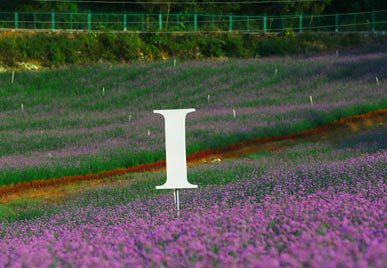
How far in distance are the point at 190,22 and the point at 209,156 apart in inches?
1297

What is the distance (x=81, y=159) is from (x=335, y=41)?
105 feet

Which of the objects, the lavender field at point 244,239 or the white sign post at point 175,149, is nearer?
the lavender field at point 244,239

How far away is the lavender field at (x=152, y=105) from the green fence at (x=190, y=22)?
26.0ft

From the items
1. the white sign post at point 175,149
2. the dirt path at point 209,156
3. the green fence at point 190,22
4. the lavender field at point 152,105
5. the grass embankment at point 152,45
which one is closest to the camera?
the white sign post at point 175,149

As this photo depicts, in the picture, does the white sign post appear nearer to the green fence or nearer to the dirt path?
the dirt path

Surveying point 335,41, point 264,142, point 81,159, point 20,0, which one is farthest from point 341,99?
point 20,0

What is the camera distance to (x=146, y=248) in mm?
5188

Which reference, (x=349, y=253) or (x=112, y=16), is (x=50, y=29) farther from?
(x=349, y=253)

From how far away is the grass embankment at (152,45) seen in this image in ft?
148

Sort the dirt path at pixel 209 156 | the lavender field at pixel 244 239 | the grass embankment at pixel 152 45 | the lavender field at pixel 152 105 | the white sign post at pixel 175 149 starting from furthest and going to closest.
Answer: the grass embankment at pixel 152 45 → the lavender field at pixel 152 105 → the dirt path at pixel 209 156 → the white sign post at pixel 175 149 → the lavender field at pixel 244 239

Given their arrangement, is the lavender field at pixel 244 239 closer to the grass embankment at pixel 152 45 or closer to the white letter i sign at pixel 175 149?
the white letter i sign at pixel 175 149

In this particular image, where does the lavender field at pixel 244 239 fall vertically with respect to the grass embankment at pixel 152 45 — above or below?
below

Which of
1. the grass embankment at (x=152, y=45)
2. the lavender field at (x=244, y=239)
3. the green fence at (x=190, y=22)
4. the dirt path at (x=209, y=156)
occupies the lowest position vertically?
the dirt path at (x=209, y=156)

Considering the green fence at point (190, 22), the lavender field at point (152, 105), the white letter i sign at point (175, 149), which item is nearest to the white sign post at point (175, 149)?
the white letter i sign at point (175, 149)
